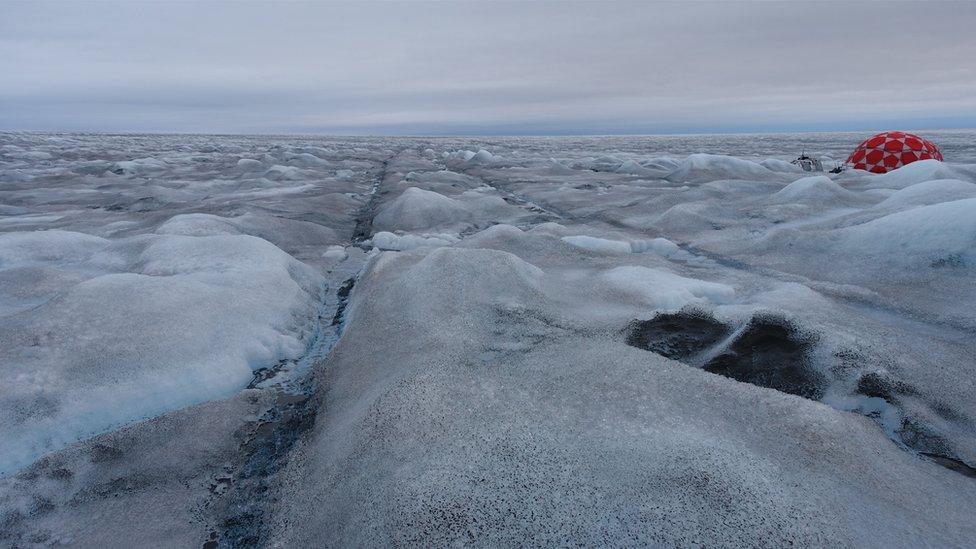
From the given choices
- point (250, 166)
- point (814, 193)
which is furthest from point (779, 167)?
point (250, 166)

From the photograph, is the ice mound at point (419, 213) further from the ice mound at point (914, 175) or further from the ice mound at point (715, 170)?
the ice mound at point (914, 175)

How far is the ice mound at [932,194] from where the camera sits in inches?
303

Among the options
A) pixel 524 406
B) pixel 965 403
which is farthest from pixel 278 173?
pixel 965 403

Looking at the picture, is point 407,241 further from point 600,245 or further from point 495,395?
point 495,395

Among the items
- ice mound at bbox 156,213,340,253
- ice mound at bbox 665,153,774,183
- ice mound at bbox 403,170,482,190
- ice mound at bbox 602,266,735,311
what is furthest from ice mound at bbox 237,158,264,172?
ice mound at bbox 602,266,735,311

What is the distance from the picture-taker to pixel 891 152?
14281mm

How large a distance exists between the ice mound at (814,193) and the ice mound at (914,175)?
2901 mm

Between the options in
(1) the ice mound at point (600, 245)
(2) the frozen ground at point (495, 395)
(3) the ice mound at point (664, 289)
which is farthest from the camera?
(1) the ice mound at point (600, 245)

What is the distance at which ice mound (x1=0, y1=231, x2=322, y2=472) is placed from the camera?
3086 mm

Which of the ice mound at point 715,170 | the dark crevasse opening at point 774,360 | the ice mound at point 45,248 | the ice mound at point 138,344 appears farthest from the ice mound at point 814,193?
the ice mound at point 45,248

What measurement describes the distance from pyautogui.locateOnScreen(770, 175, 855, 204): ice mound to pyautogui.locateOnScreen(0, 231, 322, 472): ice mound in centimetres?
910

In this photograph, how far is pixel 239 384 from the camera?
3.69m

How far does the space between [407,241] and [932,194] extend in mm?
8262

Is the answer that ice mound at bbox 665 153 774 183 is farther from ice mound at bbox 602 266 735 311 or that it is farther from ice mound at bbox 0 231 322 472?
ice mound at bbox 0 231 322 472
